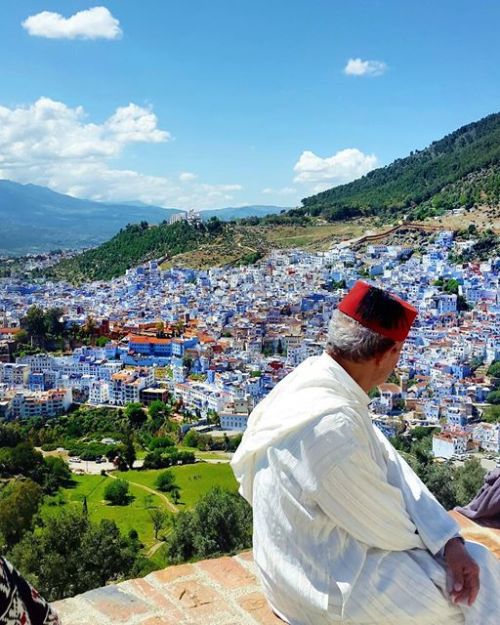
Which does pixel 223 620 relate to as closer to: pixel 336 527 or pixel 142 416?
pixel 336 527

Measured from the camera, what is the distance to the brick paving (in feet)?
4.99

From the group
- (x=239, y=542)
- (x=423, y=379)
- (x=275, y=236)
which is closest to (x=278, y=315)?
(x=423, y=379)

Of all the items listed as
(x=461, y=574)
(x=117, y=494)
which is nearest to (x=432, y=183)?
(x=117, y=494)

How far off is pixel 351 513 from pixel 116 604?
0.71 metres

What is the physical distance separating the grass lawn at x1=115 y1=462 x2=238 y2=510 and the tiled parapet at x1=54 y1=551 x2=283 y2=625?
12999 millimetres

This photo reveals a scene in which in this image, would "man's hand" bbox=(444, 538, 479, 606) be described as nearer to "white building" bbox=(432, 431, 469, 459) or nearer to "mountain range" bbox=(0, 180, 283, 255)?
"white building" bbox=(432, 431, 469, 459)

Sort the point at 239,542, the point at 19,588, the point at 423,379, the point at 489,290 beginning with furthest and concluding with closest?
the point at 489,290, the point at 423,379, the point at 239,542, the point at 19,588

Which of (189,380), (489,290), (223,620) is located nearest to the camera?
(223,620)

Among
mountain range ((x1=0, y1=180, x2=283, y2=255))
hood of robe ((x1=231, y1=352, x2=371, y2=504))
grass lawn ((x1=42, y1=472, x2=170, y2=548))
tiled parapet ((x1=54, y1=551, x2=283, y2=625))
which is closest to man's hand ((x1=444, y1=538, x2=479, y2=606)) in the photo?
hood of robe ((x1=231, y1=352, x2=371, y2=504))

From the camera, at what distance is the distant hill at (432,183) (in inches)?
1759

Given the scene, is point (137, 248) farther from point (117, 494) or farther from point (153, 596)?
point (153, 596)

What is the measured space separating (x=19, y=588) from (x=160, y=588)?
90cm

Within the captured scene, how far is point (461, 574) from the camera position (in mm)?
1206

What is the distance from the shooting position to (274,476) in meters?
1.21
